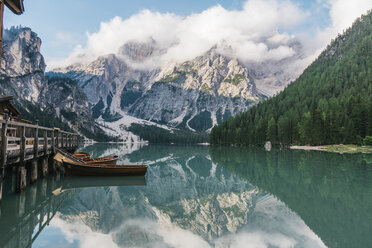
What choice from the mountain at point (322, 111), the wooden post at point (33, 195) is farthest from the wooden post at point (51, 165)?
the mountain at point (322, 111)

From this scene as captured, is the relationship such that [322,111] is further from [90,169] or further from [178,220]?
[178,220]

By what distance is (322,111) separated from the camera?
114 m

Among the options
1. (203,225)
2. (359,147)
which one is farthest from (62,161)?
(359,147)

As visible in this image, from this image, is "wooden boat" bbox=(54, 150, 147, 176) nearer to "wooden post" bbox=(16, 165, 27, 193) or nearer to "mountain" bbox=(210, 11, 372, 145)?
"wooden post" bbox=(16, 165, 27, 193)

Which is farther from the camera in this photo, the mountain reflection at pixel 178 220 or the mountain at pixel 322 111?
the mountain at pixel 322 111

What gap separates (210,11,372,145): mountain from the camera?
94562 millimetres

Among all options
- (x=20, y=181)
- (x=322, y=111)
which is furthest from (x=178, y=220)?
(x=322, y=111)

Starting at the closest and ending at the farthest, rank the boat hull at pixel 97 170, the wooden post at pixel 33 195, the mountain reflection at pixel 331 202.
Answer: the mountain reflection at pixel 331 202
the wooden post at pixel 33 195
the boat hull at pixel 97 170

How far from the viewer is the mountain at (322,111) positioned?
94.6 m

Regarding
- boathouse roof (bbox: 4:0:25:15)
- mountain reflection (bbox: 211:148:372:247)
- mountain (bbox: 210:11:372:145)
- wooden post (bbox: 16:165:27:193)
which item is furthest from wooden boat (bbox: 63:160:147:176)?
mountain (bbox: 210:11:372:145)

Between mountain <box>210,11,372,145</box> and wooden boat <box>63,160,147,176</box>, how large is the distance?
288 feet

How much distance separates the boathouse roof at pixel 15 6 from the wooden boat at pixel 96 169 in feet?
53.9

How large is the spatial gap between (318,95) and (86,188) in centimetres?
14352

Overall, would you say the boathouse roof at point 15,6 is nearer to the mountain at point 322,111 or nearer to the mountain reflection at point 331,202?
the mountain reflection at point 331,202
